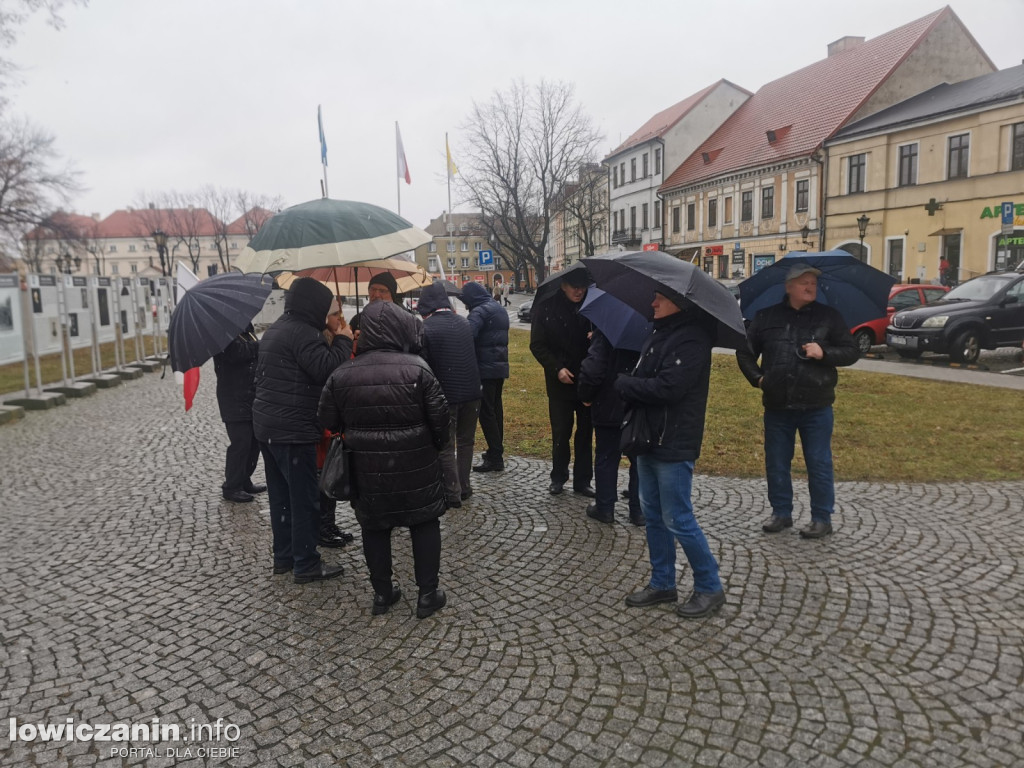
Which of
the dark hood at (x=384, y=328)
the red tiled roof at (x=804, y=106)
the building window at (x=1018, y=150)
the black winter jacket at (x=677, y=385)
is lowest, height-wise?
the black winter jacket at (x=677, y=385)

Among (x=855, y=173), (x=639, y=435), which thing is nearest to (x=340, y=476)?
(x=639, y=435)

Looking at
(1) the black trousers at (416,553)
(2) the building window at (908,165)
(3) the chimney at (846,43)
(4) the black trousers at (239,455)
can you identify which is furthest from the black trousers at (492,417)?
Answer: (3) the chimney at (846,43)

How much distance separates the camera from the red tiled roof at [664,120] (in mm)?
53500

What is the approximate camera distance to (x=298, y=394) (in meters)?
4.29

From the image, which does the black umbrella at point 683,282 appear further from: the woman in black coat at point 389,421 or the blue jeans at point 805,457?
the blue jeans at point 805,457

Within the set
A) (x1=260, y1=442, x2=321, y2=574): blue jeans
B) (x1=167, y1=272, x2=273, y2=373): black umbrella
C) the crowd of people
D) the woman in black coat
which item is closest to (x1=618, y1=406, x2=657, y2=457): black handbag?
the crowd of people

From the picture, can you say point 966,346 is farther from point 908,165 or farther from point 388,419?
point 908,165

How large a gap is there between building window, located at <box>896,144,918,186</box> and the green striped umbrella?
1402 inches

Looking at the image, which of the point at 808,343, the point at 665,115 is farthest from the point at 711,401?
the point at 665,115

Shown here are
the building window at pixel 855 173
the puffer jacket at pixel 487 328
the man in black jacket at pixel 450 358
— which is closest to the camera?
the man in black jacket at pixel 450 358

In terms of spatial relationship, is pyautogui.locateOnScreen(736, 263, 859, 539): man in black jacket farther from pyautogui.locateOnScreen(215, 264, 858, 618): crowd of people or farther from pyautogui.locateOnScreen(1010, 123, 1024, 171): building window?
pyautogui.locateOnScreen(1010, 123, 1024, 171): building window

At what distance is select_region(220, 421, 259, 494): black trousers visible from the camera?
6191mm

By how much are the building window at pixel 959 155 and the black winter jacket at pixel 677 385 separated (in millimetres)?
33694

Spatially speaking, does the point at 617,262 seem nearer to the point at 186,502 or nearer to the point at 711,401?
the point at 186,502
